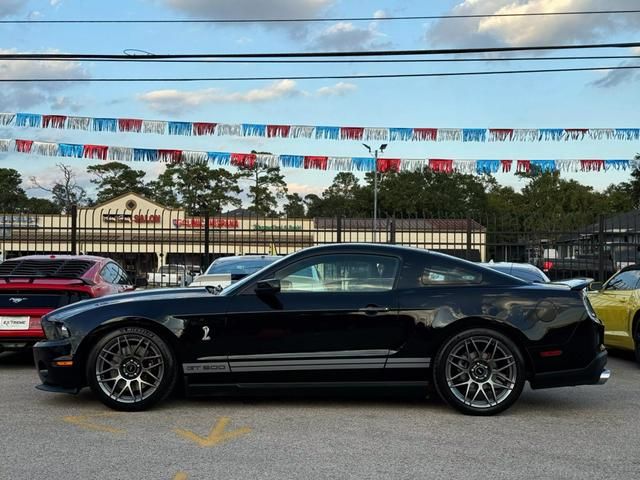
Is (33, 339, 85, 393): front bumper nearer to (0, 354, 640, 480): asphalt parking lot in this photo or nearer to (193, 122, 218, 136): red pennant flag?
(0, 354, 640, 480): asphalt parking lot

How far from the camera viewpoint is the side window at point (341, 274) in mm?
5957

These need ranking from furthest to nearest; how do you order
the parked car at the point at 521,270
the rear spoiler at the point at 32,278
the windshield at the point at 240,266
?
the windshield at the point at 240,266 < the parked car at the point at 521,270 < the rear spoiler at the point at 32,278

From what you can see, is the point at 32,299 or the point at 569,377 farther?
the point at 32,299

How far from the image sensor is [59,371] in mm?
5895

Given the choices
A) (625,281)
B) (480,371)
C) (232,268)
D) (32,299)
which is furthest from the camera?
(232,268)

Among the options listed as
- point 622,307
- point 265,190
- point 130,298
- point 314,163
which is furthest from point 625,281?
point 265,190

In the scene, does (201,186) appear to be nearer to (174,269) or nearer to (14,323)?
(174,269)

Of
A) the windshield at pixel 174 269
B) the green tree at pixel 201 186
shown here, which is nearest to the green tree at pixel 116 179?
the green tree at pixel 201 186

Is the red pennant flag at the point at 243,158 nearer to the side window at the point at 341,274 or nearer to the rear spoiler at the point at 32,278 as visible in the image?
the rear spoiler at the point at 32,278

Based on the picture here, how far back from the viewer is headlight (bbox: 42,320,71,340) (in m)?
5.93

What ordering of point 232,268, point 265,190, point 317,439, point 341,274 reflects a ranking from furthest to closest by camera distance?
point 265,190, point 232,268, point 341,274, point 317,439

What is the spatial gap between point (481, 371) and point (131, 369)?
2928 mm

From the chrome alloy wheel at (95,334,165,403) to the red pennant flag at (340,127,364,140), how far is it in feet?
35.4

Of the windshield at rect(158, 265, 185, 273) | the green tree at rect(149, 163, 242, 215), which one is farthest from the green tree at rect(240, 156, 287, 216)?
the windshield at rect(158, 265, 185, 273)
